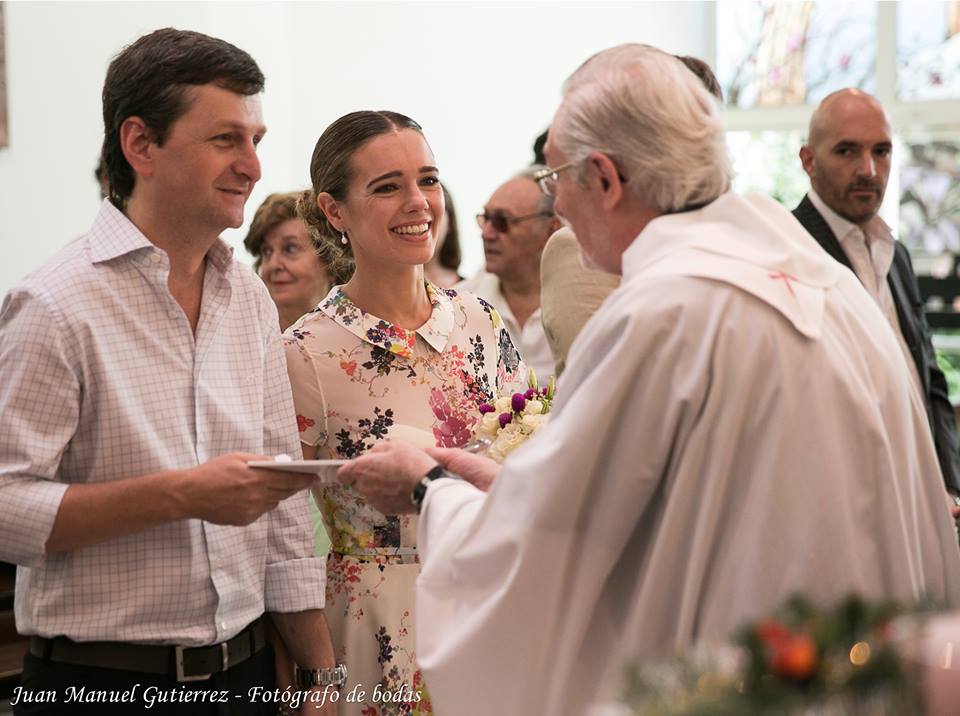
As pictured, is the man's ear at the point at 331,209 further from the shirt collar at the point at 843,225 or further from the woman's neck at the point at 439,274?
the woman's neck at the point at 439,274

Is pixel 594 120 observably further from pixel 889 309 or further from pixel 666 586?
pixel 889 309

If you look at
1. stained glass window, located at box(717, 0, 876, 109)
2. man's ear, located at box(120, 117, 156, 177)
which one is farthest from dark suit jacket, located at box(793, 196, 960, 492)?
stained glass window, located at box(717, 0, 876, 109)

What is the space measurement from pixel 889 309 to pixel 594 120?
2592mm

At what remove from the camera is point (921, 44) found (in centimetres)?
806

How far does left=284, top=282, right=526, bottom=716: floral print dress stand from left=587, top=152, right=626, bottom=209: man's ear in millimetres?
849

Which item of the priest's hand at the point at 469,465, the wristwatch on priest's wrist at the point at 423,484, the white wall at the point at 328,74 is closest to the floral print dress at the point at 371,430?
the priest's hand at the point at 469,465

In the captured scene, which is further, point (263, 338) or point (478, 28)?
point (478, 28)

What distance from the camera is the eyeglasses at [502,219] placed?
4.79 metres

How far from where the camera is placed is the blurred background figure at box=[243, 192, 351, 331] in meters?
3.84

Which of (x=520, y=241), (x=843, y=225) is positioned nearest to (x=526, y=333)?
(x=520, y=241)

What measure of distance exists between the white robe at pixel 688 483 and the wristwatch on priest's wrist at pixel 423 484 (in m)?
0.24

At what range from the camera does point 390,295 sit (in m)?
2.66

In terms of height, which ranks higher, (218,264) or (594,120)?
(594,120)

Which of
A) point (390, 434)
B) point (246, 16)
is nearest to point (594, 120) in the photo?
point (390, 434)
